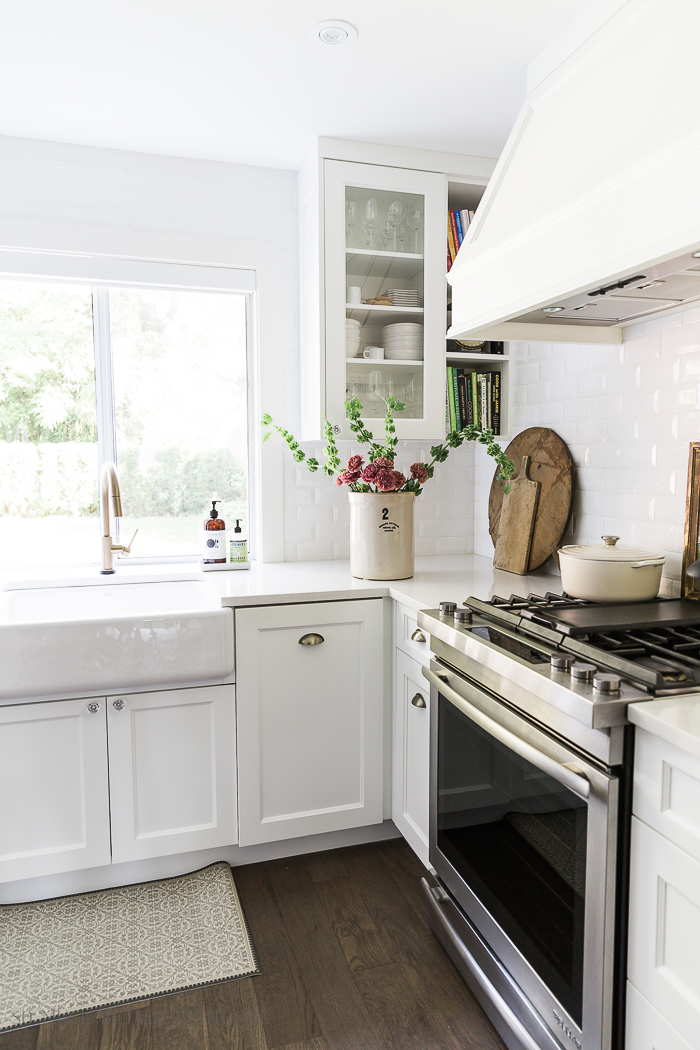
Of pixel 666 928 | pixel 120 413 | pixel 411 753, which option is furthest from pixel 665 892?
pixel 120 413

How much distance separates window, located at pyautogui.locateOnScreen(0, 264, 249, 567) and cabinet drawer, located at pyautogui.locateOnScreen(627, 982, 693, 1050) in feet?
6.91

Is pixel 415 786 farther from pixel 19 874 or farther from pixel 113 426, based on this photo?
pixel 113 426

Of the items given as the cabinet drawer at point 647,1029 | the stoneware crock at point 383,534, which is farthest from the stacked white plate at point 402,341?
the cabinet drawer at point 647,1029

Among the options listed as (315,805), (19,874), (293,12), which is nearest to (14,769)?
(19,874)

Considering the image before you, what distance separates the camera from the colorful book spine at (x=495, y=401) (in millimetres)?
2664

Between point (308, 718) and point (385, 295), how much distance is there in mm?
1503

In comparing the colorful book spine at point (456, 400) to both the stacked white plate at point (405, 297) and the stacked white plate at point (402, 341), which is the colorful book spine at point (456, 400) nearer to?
the stacked white plate at point (402, 341)

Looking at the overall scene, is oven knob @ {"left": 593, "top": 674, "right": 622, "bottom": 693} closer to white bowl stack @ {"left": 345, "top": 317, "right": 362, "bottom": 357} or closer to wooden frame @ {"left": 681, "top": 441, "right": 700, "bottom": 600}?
wooden frame @ {"left": 681, "top": 441, "right": 700, "bottom": 600}

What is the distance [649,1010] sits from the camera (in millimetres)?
1141

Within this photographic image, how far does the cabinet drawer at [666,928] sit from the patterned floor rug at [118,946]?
109 cm

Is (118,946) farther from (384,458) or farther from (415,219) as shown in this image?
(415,219)

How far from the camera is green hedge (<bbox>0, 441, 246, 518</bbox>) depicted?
104 inches

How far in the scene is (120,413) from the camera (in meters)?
Result: 2.71

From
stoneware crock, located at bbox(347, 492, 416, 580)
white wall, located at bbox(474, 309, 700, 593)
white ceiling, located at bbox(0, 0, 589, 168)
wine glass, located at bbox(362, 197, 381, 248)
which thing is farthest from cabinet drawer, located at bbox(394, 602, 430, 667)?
white ceiling, located at bbox(0, 0, 589, 168)
